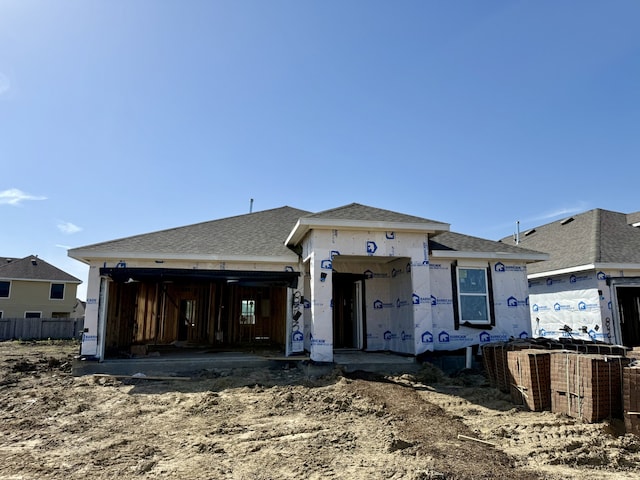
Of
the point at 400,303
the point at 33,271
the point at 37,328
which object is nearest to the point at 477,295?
the point at 400,303

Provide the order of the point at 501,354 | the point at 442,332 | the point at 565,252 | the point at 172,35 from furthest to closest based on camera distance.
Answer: the point at 565,252 → the point at 442,332 → the point at 172,35 → the point at 501,354

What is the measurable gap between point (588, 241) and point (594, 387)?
10678mm

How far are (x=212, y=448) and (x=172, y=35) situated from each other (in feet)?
29.7

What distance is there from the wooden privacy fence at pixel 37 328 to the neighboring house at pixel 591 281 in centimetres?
2739

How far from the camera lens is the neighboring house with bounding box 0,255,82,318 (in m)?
31.2

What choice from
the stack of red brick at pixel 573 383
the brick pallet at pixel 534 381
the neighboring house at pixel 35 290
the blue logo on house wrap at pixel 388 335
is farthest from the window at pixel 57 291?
the brick pallet at pixel 534 381

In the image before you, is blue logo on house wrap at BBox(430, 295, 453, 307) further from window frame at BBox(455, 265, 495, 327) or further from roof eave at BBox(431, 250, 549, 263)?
roof eave at BBox(431, 250, 549, 263)

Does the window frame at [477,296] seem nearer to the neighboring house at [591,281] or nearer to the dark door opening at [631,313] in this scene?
the neighboring house at [591,281]

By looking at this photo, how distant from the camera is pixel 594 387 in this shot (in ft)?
19.5

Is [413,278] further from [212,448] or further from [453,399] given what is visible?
[212,448]

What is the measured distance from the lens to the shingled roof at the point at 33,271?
3144 cm

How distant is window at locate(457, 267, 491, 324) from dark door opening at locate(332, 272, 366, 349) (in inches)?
122

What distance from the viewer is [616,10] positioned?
A: 29.8ft

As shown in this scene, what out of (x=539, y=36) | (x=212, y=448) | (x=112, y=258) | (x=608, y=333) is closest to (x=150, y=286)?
(x=112, y=258)
